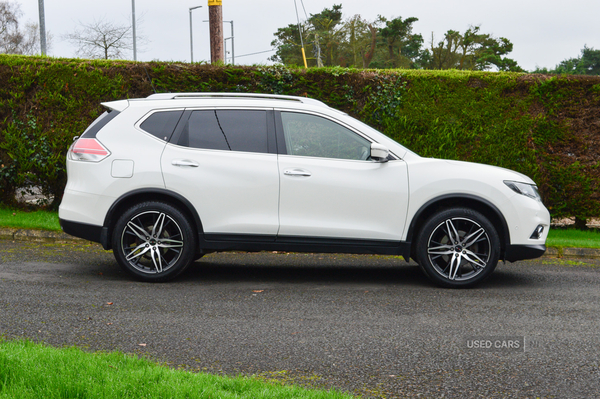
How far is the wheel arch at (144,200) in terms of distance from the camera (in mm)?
6254

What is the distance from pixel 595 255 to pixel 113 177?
22.6 ft

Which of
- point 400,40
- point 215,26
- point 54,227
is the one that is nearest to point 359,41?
point 400,40

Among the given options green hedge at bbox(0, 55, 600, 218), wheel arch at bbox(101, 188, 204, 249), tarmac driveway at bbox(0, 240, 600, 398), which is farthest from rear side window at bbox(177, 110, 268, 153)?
green hedge at bbox(0, 55, 600, 218)

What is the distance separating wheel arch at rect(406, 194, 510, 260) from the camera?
623cm

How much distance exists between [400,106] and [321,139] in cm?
447

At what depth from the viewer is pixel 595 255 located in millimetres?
8898

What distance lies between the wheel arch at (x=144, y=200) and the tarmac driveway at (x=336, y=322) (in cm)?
58

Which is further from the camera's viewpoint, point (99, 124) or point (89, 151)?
point (99, 124)

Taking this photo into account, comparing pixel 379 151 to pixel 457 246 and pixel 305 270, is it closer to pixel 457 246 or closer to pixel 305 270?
pixel 457 246

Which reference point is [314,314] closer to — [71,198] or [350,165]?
[350,165]

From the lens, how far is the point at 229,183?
6.21 m

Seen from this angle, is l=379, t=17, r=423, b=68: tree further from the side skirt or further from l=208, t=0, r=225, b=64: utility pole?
the side skirt

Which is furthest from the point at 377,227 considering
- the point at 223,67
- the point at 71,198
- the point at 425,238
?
the point at 223,67

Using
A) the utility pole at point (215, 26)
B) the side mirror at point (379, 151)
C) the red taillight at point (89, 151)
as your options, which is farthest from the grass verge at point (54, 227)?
the utility pole at point (215, 26)
